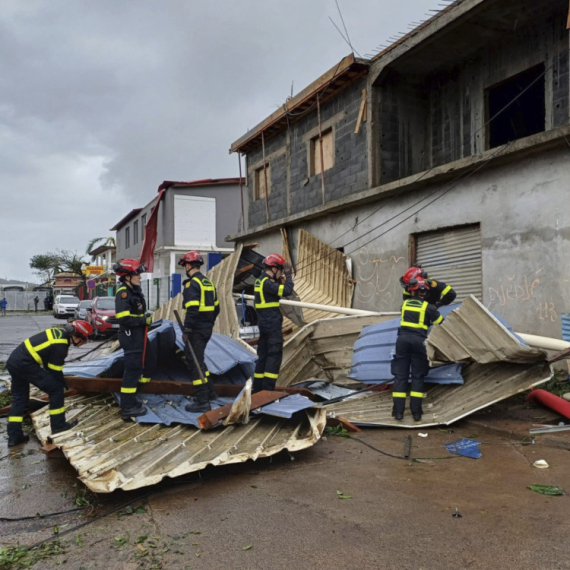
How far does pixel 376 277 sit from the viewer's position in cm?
1131

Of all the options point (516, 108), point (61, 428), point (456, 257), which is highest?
point (516, 108)

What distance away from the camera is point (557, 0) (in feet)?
28.6

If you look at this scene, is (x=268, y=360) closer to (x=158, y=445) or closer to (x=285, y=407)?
(x=285, y=407)

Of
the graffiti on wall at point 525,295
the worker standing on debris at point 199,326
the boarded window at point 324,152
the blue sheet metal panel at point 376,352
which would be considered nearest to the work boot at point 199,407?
the worker standing on debris at point 199,326

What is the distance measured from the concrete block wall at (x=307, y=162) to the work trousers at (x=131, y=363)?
775 cm

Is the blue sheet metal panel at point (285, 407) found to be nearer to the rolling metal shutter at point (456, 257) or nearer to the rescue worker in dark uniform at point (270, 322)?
the rescue worker in dark uniform at point (270, 322)

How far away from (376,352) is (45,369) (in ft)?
13.0

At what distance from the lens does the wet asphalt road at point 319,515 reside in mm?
2844

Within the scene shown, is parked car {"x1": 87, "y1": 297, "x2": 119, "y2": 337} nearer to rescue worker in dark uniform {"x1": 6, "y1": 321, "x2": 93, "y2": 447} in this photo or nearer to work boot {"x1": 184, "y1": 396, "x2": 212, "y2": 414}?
rescue worker in dark uniform {"x1": 6, "y1": 321, "x2": 93, "y2": 447}

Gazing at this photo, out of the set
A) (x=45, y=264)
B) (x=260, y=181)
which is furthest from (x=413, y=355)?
(x=45, y=264)

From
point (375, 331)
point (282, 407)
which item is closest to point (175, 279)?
point (375, 331)

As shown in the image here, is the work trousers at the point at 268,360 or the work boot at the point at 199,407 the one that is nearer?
the work boot at the point at 199,407

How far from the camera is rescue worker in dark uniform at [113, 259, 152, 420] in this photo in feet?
17.6

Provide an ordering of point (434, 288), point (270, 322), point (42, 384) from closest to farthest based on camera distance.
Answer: point (42, 384) < point (270, 322) < point (434, 288)
